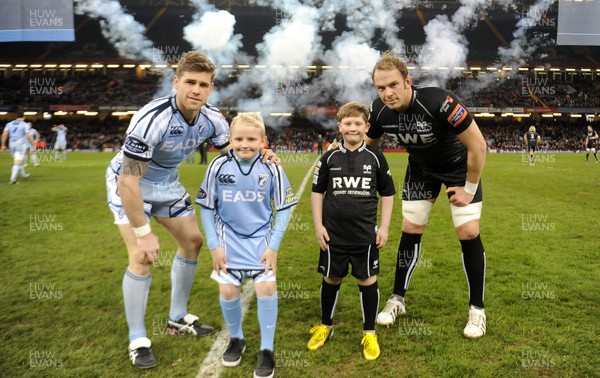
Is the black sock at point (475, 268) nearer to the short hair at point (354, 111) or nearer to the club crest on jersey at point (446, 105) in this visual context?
the club crest on jersey at point (446, 105)

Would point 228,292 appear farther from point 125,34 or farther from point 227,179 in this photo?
point 125,34

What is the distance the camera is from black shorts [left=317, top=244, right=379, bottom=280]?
3.20 metres

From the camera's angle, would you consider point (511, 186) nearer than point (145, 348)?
No

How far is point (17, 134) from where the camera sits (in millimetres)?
13438

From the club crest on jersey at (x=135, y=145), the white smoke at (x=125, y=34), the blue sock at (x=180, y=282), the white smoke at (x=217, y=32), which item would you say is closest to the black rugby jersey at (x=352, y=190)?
the blue sock at (x=180, y=282)

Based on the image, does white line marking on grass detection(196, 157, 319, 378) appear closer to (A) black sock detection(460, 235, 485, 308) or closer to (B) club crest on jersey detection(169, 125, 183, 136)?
(B) club crest on jersey detection(169, 125, 183, 136)

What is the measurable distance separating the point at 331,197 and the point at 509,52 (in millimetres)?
50456

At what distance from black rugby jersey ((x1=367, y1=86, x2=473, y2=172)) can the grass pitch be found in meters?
1.44

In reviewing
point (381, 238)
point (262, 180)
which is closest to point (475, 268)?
point (381, 238)

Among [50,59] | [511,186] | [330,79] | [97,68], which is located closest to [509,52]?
[330,79]

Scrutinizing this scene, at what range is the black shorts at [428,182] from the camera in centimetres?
367

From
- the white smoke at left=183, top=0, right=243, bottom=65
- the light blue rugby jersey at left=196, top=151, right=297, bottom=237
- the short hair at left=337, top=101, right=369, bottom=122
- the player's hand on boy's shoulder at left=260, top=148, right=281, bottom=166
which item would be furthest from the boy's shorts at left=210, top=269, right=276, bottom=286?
the white smoke at left=183, top=0, right=243, bottom=65

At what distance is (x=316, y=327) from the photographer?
343cm

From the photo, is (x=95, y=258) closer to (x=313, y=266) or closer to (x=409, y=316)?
(x=313, y=266)
